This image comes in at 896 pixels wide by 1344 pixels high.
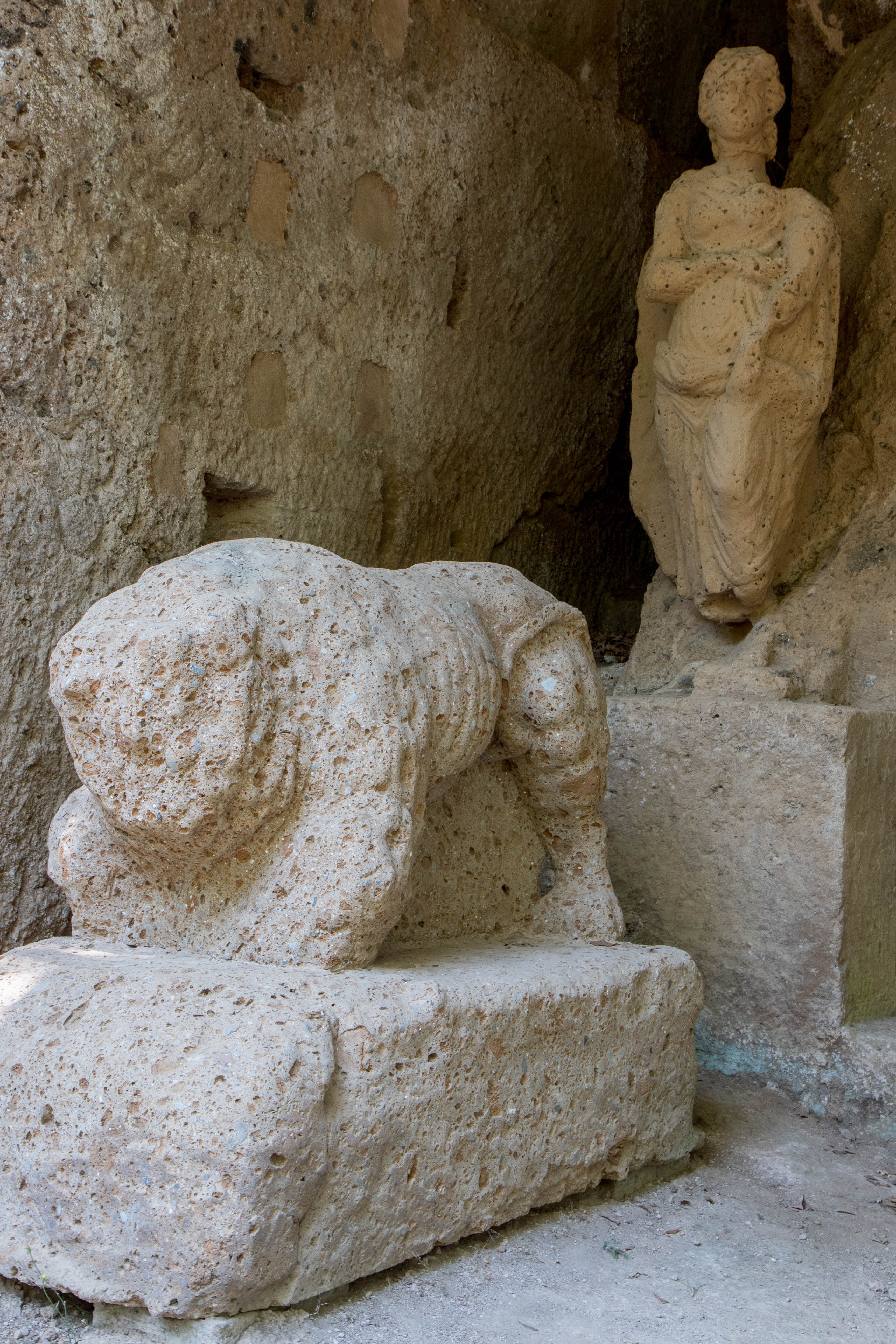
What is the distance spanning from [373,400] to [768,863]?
65.3 inches

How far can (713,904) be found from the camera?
3305 millimetres

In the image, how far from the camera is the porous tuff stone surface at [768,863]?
314 centimetres

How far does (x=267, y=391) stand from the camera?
3.45 m

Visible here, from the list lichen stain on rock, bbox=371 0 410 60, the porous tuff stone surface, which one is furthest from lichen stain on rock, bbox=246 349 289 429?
the porous tuff stone surface

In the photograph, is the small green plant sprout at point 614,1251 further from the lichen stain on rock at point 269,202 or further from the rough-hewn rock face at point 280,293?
the lichen stain on rock at point 269,202

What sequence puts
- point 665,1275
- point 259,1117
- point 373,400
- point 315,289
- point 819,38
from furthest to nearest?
1. point 819,38
2. point 373,400
3. point 315,289
4. point 665,1275
5. point 259,1117

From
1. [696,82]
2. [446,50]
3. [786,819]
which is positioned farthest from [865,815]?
[696,82]

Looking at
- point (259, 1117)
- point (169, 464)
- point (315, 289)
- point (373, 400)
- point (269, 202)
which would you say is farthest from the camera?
point (373, 400)

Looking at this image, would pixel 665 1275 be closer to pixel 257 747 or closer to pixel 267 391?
pixel 257 747

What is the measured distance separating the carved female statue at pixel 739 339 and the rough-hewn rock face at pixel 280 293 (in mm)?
622

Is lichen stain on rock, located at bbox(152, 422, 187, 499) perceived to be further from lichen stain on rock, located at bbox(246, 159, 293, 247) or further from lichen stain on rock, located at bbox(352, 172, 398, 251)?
lichen stain on rock, located at bbox(352, 172, 398, 251)

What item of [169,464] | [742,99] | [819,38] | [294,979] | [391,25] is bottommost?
[294,979]

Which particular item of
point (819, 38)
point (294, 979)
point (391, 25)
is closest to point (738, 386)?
point (391, 25)

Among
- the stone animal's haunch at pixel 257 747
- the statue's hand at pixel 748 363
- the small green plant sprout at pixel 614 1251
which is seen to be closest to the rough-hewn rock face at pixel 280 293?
the stone animal's haunch at pixel 257 747
